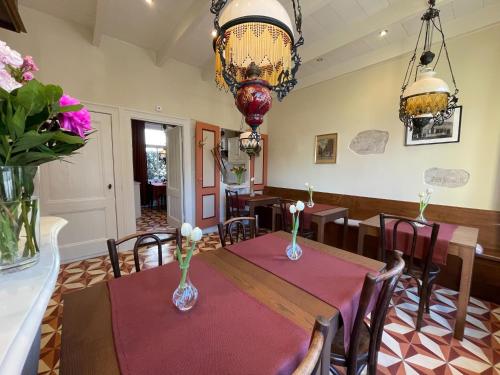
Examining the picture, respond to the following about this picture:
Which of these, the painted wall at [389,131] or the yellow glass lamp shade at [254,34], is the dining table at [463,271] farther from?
the yellow glass lamp shade at [254,34]

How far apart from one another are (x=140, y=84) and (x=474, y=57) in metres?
4.33

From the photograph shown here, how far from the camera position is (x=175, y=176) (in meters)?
4.20

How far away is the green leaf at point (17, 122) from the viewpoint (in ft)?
1.58

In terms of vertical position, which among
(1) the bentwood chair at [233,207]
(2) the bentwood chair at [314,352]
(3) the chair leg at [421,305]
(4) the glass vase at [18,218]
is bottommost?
(3) the chair leg at [421,305]

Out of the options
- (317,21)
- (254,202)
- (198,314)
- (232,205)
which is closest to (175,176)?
(232,205)

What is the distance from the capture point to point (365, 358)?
1.05 m

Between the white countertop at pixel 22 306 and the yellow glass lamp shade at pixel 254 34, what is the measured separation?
1.06 meters

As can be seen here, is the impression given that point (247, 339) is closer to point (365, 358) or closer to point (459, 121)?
point (365, 358)

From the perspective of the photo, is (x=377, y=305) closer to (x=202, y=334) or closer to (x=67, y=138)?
(x=202, y=334)

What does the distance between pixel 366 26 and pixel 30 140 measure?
11.0 ft

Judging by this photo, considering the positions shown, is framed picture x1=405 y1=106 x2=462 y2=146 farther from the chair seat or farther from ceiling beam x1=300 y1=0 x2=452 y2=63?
the chair seat

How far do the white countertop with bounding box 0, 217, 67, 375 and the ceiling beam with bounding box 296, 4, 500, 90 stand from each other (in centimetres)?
404

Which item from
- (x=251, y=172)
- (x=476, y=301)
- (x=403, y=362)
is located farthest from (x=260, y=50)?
(x=251, y=172)

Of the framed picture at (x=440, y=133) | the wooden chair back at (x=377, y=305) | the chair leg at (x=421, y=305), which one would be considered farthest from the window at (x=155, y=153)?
the wooden chair back at (x=377, y=305)
